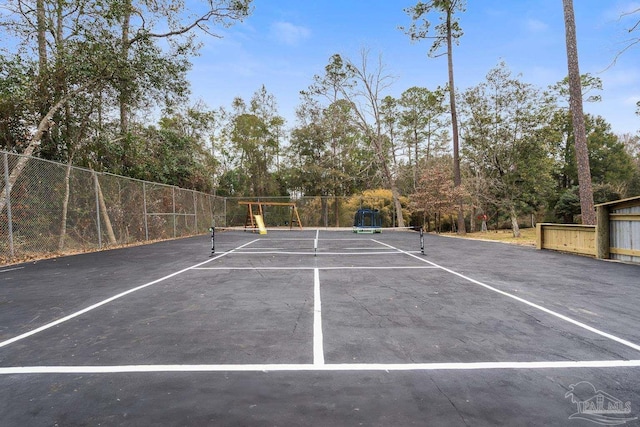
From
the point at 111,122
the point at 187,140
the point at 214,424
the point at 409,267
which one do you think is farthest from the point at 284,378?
the point at 187,140

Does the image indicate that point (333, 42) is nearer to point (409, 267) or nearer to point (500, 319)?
point (409, 267)

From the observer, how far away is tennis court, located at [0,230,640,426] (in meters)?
2.13

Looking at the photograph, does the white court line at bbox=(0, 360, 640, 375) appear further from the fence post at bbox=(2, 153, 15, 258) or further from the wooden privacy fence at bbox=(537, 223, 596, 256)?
the wooden privacy fence at bbox=(537, 223, 596, 256)

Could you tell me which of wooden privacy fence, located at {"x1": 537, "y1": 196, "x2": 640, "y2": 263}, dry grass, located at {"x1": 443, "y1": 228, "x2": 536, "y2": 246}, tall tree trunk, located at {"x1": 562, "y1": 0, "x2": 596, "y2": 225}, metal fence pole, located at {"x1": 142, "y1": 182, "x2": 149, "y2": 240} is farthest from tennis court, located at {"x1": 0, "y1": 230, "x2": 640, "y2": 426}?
dry grass, located at {"x1": 443, "y1": 228, "x2": 536, "y2": 246}

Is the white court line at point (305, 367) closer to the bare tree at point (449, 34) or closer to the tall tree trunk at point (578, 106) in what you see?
the tall tree trunk at point (578, 106)

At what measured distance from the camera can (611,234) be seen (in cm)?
949

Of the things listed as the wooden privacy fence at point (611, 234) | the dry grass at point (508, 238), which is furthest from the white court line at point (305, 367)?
the dry grass at point (508, 238)

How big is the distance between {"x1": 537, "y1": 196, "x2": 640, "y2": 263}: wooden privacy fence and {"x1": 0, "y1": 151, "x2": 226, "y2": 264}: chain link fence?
16.6 meters

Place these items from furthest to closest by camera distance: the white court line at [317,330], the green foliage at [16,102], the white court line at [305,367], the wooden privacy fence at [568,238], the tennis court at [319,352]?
1. the green foliage at [16,102]
2. the wooden privacy fence at [568,238]
3. the white court line at [317,330]
4. the white court line at [305,367]
5. the tennis court at [319,352]

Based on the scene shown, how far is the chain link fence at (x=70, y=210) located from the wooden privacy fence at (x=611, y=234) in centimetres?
1661

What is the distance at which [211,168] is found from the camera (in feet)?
93.6

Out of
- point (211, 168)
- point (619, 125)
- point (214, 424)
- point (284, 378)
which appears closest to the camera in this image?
point (214, 424)

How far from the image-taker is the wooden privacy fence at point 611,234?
8766 millimetres

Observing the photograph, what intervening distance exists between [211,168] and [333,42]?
1596 centimetres
